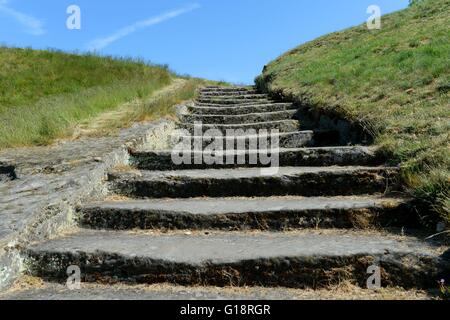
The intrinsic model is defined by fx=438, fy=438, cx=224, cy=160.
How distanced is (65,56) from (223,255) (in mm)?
14358

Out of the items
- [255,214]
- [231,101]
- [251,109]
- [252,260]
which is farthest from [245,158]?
[231,101]

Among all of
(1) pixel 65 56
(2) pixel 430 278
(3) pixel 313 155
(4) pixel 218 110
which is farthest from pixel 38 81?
(2) pixel 430 278

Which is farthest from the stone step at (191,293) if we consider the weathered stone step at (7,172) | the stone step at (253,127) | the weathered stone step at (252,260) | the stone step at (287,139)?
the stone step at (253,127)

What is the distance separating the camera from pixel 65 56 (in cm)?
1543

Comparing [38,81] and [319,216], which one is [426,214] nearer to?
[319,216]

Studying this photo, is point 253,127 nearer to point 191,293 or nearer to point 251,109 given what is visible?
→ point 251,109

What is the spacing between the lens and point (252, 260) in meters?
2.83

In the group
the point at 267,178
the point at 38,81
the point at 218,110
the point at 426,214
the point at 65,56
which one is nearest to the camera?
the point at 426,214

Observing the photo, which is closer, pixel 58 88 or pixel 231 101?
pixel 231 101

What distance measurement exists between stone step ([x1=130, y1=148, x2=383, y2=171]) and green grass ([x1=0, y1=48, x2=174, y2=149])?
5.00ft

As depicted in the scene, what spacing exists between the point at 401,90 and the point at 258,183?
9.31ft

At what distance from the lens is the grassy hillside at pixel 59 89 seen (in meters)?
6.20

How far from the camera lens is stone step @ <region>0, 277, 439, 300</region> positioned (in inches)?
103
